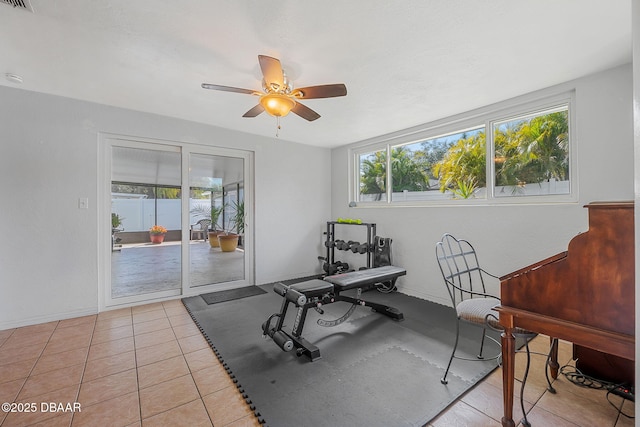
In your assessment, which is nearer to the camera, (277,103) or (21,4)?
(21,4)

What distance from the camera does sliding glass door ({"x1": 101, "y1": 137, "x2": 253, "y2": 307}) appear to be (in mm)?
3438

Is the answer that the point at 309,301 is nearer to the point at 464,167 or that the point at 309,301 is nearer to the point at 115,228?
the point at 464,167

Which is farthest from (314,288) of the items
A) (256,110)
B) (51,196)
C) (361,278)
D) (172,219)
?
(51,196)

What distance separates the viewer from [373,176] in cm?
468

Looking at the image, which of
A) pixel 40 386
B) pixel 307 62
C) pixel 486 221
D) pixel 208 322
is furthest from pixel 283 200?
pixel 40 386

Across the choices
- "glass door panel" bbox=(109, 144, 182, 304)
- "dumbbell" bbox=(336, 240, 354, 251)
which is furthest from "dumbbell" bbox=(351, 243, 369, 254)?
"glass door panel" bbox=(109, 144, 182, 304)

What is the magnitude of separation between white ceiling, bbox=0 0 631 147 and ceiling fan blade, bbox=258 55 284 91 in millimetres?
207

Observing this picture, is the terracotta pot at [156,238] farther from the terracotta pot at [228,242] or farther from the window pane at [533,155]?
the window pane at [533,155]

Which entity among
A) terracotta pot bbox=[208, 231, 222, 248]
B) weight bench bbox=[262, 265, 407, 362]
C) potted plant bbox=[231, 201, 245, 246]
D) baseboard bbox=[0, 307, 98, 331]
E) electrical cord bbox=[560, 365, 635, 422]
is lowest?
electrical cord bbox=[560, 365, 635, 422]

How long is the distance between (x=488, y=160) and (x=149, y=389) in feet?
13.1

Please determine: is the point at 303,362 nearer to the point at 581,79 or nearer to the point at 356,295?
the point at 356,295

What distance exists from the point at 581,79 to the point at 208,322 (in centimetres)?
447

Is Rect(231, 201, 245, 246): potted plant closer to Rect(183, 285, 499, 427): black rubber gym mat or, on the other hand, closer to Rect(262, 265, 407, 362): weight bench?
Rect(183, 285, 499, 427): black rubber gym mat

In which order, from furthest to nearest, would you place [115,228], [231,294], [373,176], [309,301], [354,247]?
[373,176] < [354,247] < [231,294] < [115,228] < [309,301]
